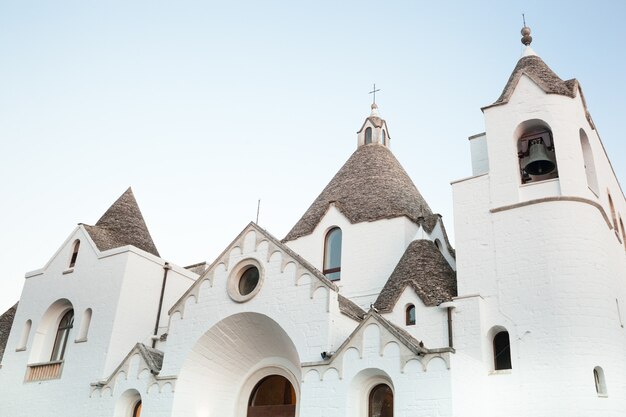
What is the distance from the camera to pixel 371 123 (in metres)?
29.0

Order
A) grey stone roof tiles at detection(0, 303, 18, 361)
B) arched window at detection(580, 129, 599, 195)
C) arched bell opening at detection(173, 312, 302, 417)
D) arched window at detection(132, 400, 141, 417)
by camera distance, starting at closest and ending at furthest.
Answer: arched bell opening at detection(173, 312, 302, 417) < arched window at detection(580, 129, 599, 195) < arched window at detection(132, 400, 141, 417) < grey stone roof tiles at detection(0, 303, 18, 361)

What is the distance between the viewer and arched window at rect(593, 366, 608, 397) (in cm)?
1417

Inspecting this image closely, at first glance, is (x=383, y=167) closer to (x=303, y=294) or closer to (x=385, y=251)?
(x=385, y=251)

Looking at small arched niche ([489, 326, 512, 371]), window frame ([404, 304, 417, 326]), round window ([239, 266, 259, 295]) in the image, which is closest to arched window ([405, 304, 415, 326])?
window frame ([404, 304, 417, 326])

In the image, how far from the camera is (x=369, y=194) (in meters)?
24.1

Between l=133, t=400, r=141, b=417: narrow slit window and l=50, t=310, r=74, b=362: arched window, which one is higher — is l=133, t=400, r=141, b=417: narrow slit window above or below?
below

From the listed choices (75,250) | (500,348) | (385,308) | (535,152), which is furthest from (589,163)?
(75,250)

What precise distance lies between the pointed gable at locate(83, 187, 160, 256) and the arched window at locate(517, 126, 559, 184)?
15.0 m

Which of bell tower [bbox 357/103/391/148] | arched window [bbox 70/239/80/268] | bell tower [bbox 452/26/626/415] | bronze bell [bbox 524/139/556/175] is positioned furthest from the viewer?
bell tower [bbox 357/103/391/148]

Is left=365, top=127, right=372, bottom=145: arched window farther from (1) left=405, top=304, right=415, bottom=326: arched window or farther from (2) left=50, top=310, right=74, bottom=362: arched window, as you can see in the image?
(2) left=50, top=310, right=74, bottom=362: arched window

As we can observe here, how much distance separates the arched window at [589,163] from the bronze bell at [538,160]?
1409mm

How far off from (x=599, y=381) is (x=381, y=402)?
17.8 feet

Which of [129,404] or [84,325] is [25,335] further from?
[129,404]

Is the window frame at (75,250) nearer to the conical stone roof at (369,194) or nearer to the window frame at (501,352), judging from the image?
the conical stone roof at (369,194)
